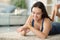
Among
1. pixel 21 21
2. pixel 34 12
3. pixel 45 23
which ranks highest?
pixel 34 12

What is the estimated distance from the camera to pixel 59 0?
3848 millimetres

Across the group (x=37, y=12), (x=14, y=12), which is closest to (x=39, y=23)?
(x=37, y=12)

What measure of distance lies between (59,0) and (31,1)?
977mm

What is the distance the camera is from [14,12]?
4180 mm

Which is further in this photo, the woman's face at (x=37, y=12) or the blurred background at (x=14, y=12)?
the blurred background at (x=14, y=12)

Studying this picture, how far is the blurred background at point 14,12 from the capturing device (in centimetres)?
381

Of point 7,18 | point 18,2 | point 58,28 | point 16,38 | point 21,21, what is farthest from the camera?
point 18,2

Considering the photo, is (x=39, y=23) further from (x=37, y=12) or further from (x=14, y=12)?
(x=14, y=12)

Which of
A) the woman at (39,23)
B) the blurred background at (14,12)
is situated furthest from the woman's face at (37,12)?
the blurred background at (14,12)

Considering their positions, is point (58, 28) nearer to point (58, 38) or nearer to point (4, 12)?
point (58, 38)

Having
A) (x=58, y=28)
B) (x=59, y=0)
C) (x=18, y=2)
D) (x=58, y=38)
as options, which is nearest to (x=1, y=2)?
(x=18, y=2)

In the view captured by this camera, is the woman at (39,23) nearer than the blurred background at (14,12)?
Yes

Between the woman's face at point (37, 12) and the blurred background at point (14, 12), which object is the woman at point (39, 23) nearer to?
the woman's face at point (37, 12)

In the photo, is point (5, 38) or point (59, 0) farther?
point (59, 0)
